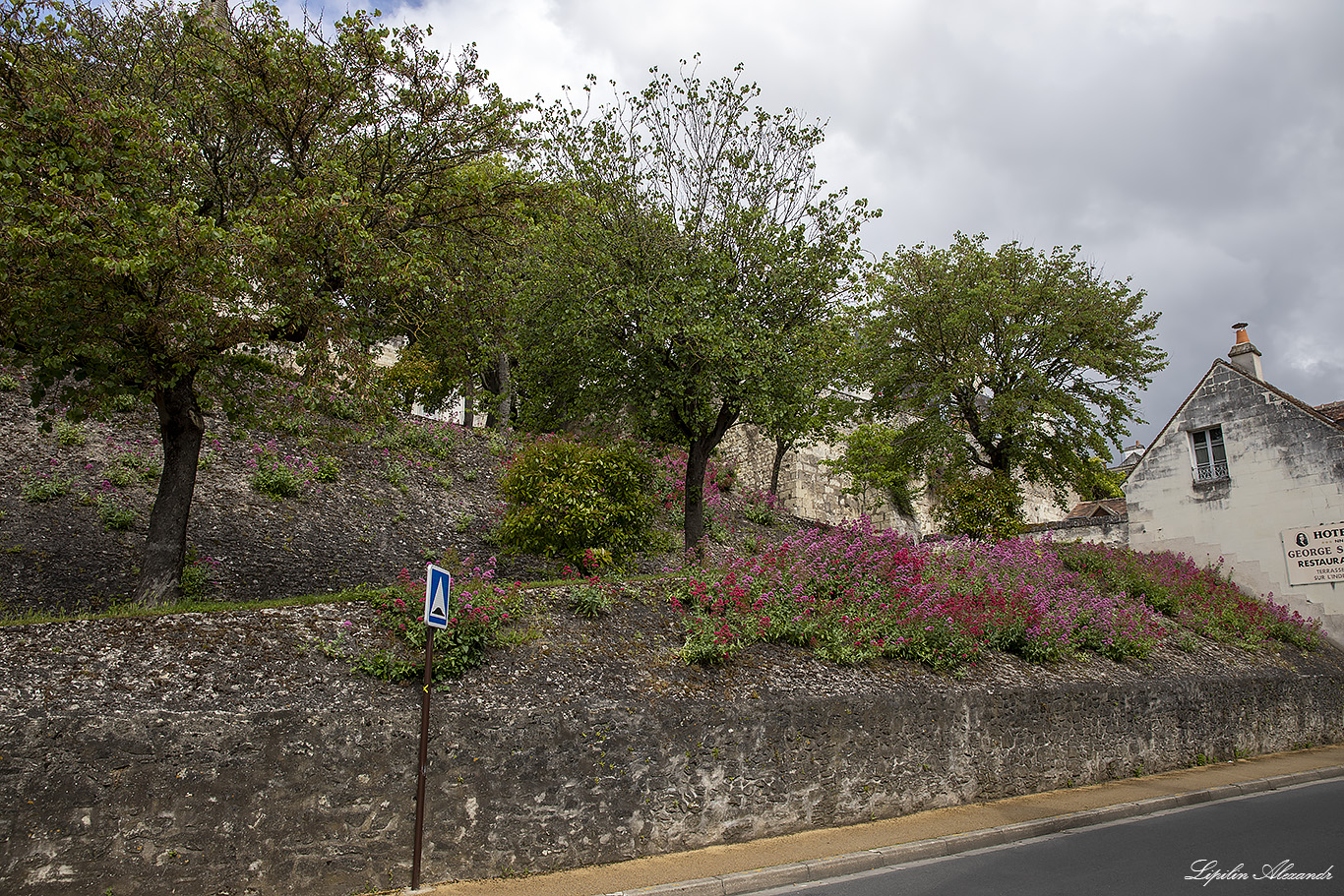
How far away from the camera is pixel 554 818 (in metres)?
6.91

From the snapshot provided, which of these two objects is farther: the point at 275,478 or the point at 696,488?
the point at 275,478

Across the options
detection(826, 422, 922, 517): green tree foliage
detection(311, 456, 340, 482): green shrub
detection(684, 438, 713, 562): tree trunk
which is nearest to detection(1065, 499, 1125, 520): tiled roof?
detection(826, 422, 922, 517): green tree foliage

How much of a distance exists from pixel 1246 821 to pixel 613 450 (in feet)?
30.7

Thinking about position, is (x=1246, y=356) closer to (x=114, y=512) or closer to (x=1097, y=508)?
(x=1097, y=508)

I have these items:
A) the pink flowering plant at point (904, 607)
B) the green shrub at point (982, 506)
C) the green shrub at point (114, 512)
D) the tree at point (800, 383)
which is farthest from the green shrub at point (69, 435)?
the green shrub at point (982, 506)

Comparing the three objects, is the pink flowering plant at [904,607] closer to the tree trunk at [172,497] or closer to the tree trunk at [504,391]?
the tree trunk at [172,497]

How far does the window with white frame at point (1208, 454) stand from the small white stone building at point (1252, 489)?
0.02m

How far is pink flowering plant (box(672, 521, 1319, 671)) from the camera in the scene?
962 cm

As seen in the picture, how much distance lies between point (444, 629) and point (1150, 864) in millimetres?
6940

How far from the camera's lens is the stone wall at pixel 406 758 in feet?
18.6

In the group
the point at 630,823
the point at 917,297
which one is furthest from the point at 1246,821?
the point at 917,297

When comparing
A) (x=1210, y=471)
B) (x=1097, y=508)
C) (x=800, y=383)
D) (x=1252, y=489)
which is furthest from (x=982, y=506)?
(x=1097, y=508)

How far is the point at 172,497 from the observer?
882cm

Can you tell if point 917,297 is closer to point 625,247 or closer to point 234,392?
point 625,247
